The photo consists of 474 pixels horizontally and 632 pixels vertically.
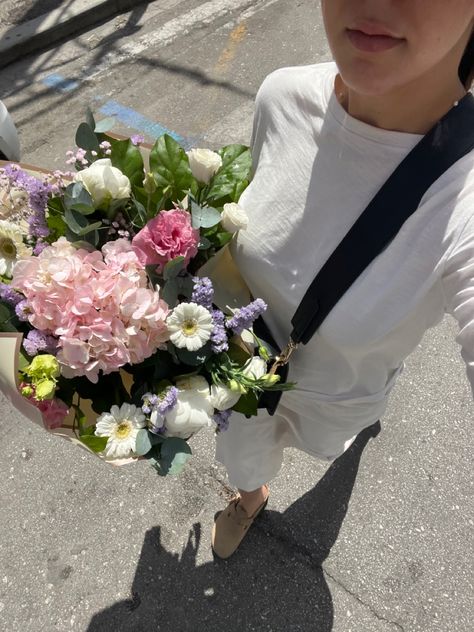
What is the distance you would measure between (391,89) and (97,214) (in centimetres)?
60

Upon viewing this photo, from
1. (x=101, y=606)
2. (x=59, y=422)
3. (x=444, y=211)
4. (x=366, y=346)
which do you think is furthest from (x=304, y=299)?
(x=101, y=606)

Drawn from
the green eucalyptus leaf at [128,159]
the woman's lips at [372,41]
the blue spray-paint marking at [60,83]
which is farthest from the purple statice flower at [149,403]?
the blue spray-paint marking at [60,83]

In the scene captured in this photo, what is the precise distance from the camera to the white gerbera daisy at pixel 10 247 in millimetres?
998

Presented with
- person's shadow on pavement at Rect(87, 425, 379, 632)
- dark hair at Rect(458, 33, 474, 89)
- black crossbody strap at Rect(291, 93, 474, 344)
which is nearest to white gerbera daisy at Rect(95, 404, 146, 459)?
black crossbody strap at Rect(291, 93, 474, 344)

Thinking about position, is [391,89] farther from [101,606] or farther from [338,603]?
[101,606]

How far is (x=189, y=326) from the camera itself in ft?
3.08

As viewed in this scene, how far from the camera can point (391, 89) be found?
2.99ft

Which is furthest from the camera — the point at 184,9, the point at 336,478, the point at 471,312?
the point at 184,9

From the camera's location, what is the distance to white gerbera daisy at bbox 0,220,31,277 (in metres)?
1.00

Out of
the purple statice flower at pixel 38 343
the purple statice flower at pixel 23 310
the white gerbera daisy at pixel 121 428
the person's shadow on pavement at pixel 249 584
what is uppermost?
the purple statice flower at pixel 23 310

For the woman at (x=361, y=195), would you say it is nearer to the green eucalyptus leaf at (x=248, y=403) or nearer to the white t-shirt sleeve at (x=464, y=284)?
the white t-shirt sleeve at (x=464, y=284)

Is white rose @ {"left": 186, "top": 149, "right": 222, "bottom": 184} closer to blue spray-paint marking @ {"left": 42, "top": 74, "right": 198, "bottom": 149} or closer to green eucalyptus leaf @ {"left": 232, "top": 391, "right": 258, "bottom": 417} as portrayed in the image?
green eucalyptus leaf @ {"left": 232, "top": 391, "right": 258, "bottom": 417}

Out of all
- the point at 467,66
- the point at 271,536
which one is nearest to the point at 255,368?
the point at 467,66

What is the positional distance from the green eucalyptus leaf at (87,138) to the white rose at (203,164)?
0.20 m
